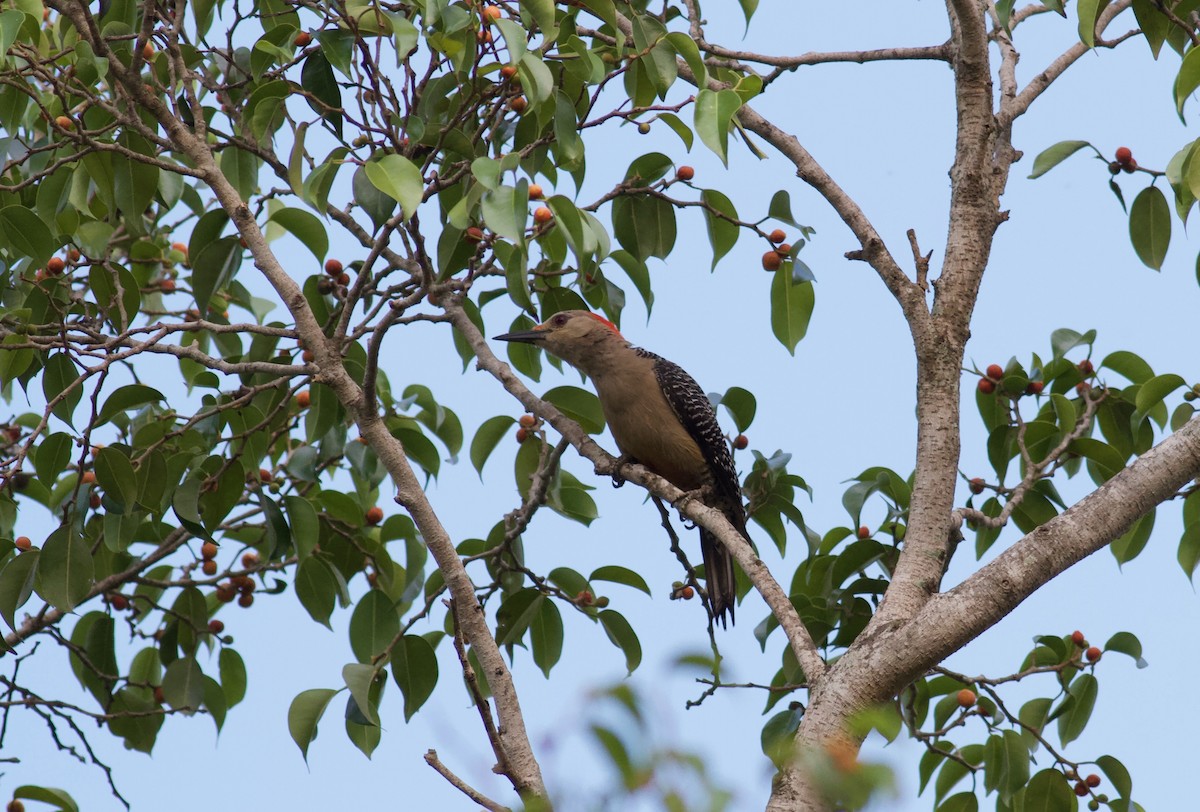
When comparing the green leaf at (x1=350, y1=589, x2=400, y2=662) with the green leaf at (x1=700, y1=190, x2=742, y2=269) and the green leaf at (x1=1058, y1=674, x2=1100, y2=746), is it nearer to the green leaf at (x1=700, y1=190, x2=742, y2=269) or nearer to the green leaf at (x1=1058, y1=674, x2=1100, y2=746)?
the green leaf at (x1=700, y1=190, x2=742, y2=269)

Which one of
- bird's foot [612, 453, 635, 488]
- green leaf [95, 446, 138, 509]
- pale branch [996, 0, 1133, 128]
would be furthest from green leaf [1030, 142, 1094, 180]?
green leaf [95, 446, 138, 509]

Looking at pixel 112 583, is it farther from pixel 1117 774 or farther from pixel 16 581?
pixel 1117 774

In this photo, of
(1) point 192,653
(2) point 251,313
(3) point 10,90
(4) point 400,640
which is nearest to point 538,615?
(4) point 400,640

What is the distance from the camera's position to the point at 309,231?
13.2 feet

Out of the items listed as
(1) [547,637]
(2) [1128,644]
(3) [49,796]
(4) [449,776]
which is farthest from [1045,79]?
(3) [49,796]

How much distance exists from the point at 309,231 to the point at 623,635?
179 cm

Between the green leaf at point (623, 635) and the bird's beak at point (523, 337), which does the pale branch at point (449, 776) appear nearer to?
the green leaf at point (623, 635)

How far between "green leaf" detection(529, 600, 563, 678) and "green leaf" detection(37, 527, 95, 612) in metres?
1.56

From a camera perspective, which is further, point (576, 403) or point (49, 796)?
point (576, 403)

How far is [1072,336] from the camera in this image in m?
4.37

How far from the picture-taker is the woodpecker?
5.57 metres

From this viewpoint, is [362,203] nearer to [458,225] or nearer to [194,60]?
[458,225]

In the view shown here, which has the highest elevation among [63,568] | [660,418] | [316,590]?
[660,418]

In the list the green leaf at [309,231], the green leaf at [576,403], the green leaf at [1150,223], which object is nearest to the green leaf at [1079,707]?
the green leaf at [1150,223]
